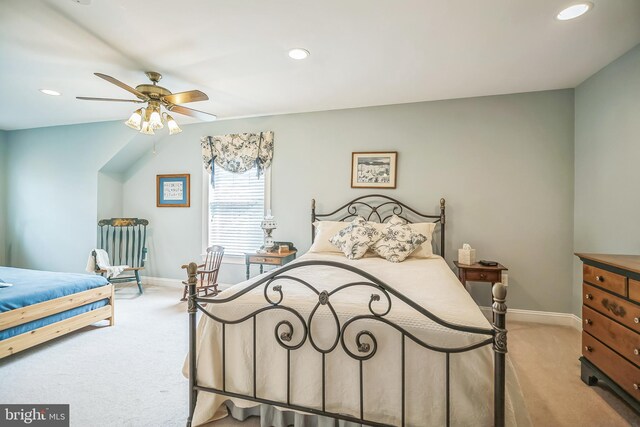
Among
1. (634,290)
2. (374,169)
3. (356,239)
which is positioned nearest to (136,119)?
(356,239)

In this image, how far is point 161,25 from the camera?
6.89ft

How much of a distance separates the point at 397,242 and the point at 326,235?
0.84 metres

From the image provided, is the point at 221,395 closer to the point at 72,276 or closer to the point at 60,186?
the point at 72,276

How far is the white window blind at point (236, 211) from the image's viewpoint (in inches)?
170

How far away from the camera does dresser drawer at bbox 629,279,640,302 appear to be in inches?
64.5

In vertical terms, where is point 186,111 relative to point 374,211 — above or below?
above

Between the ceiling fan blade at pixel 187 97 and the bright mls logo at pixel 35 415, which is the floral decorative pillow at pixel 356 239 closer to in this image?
the ceiling fan blade at pixel 187 97

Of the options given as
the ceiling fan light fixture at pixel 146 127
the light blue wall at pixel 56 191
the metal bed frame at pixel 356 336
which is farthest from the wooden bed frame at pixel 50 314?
the light blue wall at pixel 56 191

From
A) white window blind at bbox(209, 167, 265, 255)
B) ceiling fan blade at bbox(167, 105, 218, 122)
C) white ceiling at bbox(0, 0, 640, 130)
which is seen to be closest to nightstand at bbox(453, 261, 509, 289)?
white ceiling at bbox(0, 0, 640, 130)

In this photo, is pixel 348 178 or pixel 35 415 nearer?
pixel 35 415

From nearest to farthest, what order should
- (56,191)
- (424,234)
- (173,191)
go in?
1. (424,234)
2. (173,191)
3. (56,191)

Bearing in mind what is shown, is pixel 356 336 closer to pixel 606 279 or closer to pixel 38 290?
pixel 606 279

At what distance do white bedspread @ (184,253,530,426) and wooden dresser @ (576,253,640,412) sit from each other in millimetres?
931

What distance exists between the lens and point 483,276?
302 centimetres
